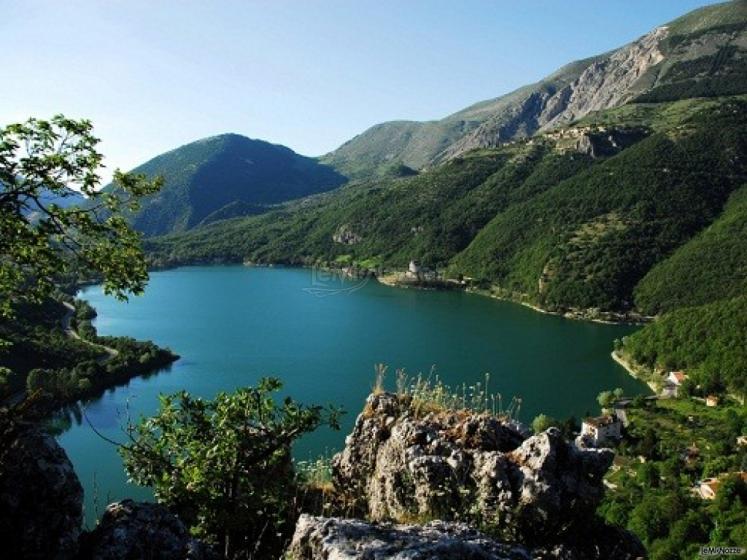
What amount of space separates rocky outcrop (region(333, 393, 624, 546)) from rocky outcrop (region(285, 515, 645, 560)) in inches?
37.6

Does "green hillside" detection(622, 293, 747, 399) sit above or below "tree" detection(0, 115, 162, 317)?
below

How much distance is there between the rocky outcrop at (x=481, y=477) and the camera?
16.4ft

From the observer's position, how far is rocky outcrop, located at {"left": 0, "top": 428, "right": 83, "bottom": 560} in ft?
12.7

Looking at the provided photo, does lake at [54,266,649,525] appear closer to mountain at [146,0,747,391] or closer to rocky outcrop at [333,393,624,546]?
mountain at [146,0,747,391]

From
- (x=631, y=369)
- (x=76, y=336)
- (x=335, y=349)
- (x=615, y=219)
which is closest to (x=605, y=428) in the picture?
(x=631, y=369)

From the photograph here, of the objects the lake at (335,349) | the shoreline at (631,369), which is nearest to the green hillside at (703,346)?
the shoreline at (631,369)

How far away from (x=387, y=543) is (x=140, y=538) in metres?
1.59

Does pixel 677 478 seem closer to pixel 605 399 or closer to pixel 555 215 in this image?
pixel 605 399

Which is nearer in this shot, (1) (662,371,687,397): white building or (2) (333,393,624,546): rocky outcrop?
(2) (333,393,624,546): rocky outcrop

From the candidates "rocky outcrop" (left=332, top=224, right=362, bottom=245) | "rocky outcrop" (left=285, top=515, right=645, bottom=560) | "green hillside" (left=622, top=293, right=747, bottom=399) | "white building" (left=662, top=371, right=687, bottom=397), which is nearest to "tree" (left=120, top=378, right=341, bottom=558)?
"rocky outcrop" (left=285, top=515, right=645, bottom=560)

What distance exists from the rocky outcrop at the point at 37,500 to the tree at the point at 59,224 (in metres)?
1.74

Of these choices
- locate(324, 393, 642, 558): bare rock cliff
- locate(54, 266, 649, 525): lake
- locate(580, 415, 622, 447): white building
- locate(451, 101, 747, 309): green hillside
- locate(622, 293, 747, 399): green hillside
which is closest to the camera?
locate(324, 393, 642, 558): bare rock cliff

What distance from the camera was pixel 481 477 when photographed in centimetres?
530

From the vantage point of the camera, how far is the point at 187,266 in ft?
590
